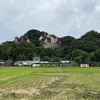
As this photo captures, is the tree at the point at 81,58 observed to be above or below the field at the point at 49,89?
above

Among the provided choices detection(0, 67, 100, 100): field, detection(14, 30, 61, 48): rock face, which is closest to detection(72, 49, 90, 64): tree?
detection(14, 30, 61, 48): rock face

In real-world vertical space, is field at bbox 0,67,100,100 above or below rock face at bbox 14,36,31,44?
below

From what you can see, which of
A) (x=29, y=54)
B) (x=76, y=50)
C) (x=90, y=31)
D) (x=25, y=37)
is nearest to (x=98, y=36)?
(x=90, y=31)

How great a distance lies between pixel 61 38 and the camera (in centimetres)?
19450

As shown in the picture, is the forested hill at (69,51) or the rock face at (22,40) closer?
the forested hill at (69,51)

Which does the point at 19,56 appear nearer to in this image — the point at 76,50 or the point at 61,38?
the point at 76,50

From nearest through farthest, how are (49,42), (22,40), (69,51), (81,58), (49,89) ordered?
(49,89) < (81,58) < (69,51) < (22,40) < (49,42)

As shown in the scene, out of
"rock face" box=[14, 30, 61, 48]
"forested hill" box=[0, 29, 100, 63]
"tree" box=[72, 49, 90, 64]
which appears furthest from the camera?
"rock face" box=[14, 30, 61, 48]

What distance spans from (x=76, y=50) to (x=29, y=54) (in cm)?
2718

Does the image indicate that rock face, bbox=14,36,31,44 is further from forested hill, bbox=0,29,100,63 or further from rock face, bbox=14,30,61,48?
forested hill, bbox=0,29,100,63

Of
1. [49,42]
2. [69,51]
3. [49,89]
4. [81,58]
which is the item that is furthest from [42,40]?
[49,89]

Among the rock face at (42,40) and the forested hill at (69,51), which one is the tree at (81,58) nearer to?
the forested hill at (69,51)

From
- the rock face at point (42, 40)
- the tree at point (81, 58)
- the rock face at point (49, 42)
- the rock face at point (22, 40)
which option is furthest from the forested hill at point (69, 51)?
the rock face at point (49, 42)

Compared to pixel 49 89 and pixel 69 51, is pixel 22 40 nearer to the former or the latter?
pixel 69 51
